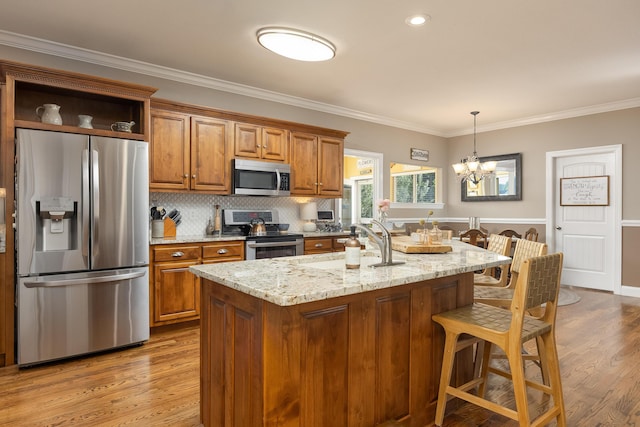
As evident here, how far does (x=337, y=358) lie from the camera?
1.73 m

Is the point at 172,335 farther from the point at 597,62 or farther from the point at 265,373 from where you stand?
the point at 597,62

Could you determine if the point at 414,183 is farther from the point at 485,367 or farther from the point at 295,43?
the point at 485,367

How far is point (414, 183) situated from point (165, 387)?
571 centimetres

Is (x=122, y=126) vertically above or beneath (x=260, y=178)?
above

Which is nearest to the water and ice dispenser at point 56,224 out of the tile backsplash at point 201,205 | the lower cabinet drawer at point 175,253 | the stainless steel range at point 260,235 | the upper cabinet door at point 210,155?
the lower cabinet drawer at point 175,253

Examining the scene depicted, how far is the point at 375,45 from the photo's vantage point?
3463 mm

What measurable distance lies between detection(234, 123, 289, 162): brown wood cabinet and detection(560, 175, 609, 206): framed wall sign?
168 inches

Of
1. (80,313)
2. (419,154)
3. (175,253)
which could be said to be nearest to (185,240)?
(175,253)

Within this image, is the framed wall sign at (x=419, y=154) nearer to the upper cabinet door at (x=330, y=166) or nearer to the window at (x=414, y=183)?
the window at (x=414, y=183)

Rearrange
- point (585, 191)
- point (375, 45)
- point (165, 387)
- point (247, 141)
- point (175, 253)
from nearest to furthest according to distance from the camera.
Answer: point (165, 387) → point (375, 45) → point (175, 253) → point (247, 141) → point (585, 191)

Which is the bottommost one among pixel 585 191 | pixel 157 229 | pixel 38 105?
pixel 157 229

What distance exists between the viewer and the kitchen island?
5.07 ft

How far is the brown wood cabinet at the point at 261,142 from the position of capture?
429 cm

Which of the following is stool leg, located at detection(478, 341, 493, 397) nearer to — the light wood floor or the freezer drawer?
the light wood floor
